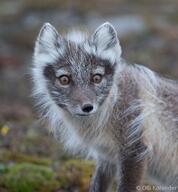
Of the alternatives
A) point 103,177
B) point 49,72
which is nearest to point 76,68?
point 49,72

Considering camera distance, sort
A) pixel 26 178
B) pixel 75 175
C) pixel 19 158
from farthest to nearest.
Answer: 1. pixel 19 158
2. pixel 75 175
3. pixel 26 178

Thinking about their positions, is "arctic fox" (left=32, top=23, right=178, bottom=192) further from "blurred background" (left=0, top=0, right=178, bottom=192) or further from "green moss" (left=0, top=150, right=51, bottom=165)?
"green moss" (left=0, top=150, right=51, bottom=165)

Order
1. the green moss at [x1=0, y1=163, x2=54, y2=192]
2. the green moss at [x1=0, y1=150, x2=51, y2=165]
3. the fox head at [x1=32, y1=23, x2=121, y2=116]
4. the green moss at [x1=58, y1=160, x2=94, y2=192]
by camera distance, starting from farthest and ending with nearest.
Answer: the green moss at [x1=0, y1=150, x2=51, y2=165] → the green moss at [x1=58, y1=160, x2=94, y2=192] → the green moss at [x1=0, y1=163, x2=54, y2=192] → the fox head at [x1=32, y1=23, x2=121, y2=116]

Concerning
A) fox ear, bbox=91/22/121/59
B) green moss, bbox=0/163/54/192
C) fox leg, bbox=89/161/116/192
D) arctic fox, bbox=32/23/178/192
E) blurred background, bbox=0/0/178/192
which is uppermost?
fox ear, bbox=91/22/121/59

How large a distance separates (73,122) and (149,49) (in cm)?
925

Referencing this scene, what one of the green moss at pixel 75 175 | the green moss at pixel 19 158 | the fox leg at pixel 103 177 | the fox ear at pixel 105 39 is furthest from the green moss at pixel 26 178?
Result: the fox ear at pixel 105 39

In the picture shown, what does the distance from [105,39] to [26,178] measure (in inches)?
79.9

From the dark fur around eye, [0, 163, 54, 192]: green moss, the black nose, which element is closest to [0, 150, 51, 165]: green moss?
[0, 163, 54, 192]: green moss

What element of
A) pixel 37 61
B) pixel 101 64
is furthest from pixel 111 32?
pixel 37 61

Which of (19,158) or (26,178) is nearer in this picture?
(26,178)

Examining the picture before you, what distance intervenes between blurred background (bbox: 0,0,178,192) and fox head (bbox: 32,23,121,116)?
835 millimetres

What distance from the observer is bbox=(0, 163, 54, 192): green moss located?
25.3ft

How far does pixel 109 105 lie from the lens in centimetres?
680

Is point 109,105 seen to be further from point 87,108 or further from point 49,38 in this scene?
point 49,38
